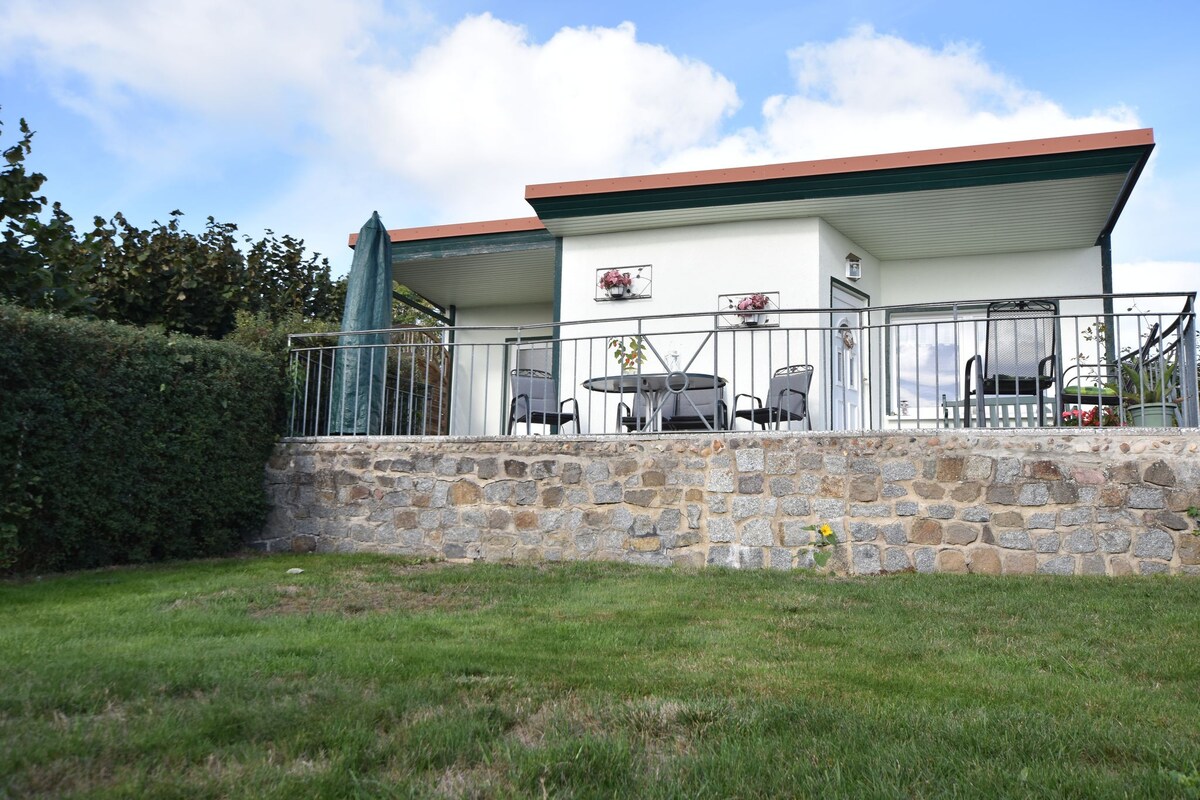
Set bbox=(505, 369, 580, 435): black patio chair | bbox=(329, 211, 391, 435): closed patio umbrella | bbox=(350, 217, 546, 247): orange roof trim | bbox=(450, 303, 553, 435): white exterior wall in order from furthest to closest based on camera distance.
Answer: bbox=(450, 303, 553, 435): white exterior wall
bbox=(350, 217, 546, 247): orange roof trim
bbox=(329, 211, 391, 435): closed patio umbrella
bbox=(505, 369, 580, 435): black patio chair

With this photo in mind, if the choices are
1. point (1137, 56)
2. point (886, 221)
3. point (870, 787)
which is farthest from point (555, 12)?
point (870, 787)

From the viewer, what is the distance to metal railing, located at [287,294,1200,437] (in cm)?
697

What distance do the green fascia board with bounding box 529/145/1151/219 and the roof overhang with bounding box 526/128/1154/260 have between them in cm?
1

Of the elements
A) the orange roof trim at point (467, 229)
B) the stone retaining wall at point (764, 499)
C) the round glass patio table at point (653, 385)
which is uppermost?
the orange roof trim at point (467, 229)

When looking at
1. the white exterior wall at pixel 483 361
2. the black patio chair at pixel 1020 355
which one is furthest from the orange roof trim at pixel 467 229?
the black patio chair at pixel 1020 355

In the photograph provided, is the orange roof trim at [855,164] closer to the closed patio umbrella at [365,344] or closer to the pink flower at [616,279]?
the pink flower at [616,279]

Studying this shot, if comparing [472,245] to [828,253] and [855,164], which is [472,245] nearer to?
[828,253]

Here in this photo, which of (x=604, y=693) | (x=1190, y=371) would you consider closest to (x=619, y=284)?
(x=1190, y=371)

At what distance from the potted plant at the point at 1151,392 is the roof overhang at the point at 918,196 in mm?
1917

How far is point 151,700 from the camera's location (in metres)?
3.01

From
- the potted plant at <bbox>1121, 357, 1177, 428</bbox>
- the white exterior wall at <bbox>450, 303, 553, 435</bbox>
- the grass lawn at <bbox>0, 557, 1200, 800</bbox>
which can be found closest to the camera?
the grass lawn at <bbox>0, 557, 1200, 800</bbox>

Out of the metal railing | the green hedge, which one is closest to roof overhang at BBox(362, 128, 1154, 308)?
the metal railing

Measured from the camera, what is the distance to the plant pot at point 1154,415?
6.79 m

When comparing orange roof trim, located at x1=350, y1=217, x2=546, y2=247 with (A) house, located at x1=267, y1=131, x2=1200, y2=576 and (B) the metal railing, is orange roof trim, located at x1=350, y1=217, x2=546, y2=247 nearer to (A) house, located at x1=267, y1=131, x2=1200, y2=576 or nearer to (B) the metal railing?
(A) house, located at x1=267, y1=131, x2=1200, y2=576
